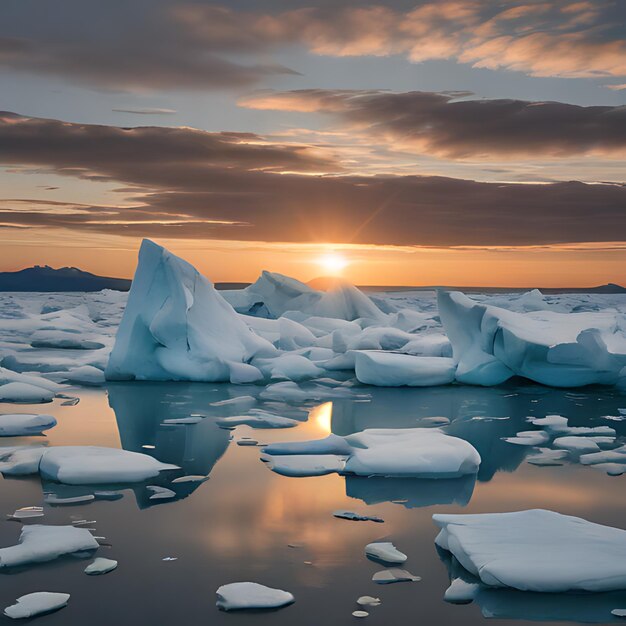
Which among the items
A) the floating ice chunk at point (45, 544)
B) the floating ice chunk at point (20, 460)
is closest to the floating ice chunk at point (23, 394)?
the floating ice chunk at point (20, 460)

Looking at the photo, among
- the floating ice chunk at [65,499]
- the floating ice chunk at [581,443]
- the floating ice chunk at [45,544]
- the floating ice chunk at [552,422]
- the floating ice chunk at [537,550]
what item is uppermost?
the floating ice chunk at [537,550]

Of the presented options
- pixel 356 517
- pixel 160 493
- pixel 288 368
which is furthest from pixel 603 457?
pixel 288 368

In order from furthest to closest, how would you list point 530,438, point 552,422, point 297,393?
point 297,393, point 552,422, point 530,438

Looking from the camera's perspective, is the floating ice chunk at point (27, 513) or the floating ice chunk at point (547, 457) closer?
the floating ice chunk at point (27, 513)

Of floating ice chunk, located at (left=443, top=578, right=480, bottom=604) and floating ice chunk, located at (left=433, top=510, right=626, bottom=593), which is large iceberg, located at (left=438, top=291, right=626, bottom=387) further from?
floating ice chunk, located at (left=443, top=578, right=480, bottom=604)

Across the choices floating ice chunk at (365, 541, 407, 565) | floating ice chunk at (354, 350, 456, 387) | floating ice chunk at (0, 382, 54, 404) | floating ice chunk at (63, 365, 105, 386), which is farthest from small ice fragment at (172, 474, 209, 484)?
floating ice chunk at (63, 365, 105, 386)

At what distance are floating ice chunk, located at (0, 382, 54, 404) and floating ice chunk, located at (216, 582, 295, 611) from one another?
6.62 m

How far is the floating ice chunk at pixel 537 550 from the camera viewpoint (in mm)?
3486

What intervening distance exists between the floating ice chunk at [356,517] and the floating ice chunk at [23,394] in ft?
19.5

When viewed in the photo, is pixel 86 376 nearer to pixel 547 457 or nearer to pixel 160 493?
pixel 160 493

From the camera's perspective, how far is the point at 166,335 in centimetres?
1084

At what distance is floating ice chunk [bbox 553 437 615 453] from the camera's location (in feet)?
21.9

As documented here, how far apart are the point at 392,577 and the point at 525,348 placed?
7.24 metres

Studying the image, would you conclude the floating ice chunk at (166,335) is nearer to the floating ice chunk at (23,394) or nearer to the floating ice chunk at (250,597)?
the floating ice chunk at (23,394)
